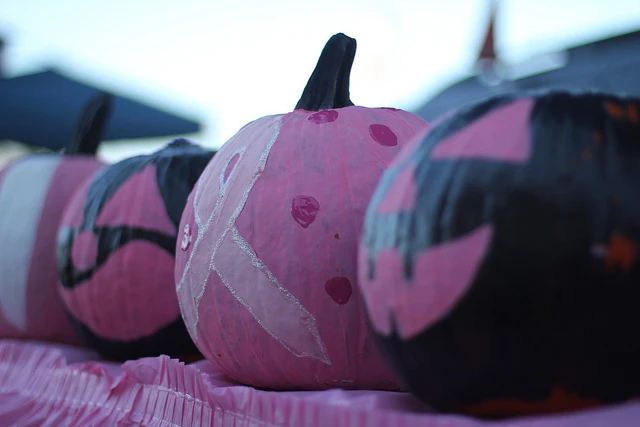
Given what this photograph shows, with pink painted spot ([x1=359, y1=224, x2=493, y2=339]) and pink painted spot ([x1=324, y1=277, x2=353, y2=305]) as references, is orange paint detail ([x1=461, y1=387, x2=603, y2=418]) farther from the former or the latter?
pink painted spot ([x1=324, y1=277, x2=353, y2=305])

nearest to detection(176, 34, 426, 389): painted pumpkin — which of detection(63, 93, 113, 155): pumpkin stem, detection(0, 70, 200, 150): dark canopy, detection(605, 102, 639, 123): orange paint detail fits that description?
detection(605, 102, 639, 123): orange paint detail

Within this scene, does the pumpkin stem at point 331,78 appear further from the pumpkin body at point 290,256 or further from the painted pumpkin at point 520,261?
the painted pumpkin at point 520,261

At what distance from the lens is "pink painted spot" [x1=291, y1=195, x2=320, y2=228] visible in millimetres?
1322

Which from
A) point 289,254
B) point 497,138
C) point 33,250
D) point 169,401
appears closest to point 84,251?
point 33,250

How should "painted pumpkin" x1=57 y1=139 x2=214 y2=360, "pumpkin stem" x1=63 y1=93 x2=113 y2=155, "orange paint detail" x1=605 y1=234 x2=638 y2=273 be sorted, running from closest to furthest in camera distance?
1. "orange paint detail" x1=605 y1=234 x2=638 y2=273
2. "painted pumpkin" x1=57 y1=139 x2=214 y2=360
3. "pumpkin stem" x1=63 y1=93 x2=113 y2=155

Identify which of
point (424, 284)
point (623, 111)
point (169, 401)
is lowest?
point (169, 401)

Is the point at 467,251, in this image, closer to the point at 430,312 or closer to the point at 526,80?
the point at 430,312

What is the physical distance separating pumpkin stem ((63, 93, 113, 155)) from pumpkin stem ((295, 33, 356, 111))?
1130mm

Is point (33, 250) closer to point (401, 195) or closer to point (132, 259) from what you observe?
point (132, 259)

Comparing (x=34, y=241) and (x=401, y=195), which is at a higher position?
(x=401, y=195)

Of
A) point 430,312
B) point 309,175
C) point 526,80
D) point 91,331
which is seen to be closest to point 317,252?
point 309,175

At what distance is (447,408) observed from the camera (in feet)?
3.24

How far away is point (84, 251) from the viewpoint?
1949mm

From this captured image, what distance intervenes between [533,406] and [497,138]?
0.36 meters
